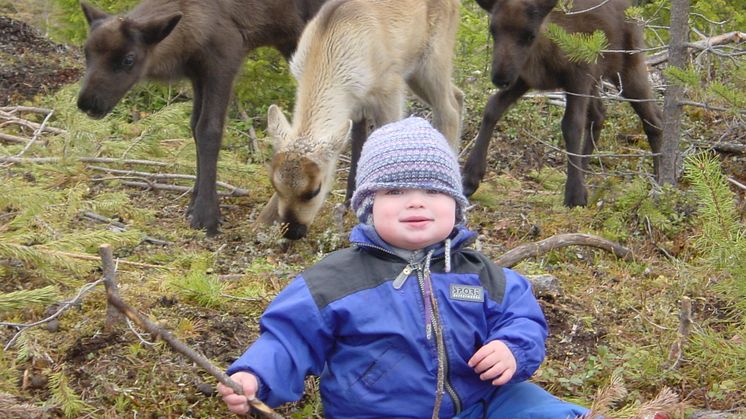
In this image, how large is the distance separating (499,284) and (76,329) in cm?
207

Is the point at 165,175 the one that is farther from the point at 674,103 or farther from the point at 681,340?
the point at 681,340

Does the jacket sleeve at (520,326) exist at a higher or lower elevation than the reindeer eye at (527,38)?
lower

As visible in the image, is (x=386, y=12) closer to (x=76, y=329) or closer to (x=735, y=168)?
(x=735, y=168)

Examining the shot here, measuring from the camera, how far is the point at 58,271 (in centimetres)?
463

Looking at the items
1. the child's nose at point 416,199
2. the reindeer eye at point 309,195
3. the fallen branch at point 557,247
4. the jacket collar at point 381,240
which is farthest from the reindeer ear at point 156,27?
the child's nose at point 416,199

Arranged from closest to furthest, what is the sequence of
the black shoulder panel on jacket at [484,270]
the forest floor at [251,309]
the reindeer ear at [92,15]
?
the black shoulder panel on jacket at [484,270] → the forest floor at [251,309] → the reindeer ear at [92,15]

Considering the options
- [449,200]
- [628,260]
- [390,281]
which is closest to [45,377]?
[390,281]

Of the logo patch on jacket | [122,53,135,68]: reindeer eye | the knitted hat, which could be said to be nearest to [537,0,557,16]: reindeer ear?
[122,53,135,68]: reindeer eye

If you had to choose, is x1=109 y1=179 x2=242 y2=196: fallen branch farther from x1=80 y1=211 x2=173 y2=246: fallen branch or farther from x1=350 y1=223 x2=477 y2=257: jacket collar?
x1=350 y1=223 x2=477 y2=257: jacket collar

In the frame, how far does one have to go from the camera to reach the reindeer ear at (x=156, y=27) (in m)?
7.35

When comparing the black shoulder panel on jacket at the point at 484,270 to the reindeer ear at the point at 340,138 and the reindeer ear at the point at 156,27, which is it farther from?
the reindeer ear at the point at 156,27

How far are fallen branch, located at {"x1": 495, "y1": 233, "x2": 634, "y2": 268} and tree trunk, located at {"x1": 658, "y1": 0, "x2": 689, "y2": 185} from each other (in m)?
1.48

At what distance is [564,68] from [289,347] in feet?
18.7

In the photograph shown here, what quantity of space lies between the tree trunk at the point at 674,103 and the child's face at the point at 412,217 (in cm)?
402
